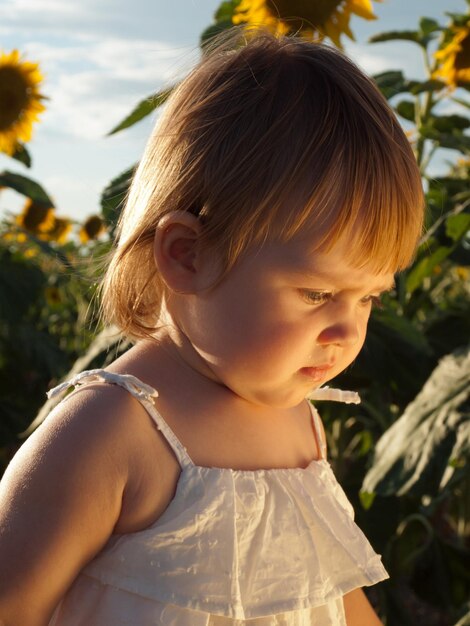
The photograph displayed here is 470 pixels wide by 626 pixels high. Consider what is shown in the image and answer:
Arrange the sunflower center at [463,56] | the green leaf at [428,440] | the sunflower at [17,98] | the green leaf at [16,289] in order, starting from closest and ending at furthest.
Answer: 1. the green leaf at [428,440]
2. the sunflower center at [463,56]
3. the green leaf at [16,289]
4. the sunflower at [17,98]

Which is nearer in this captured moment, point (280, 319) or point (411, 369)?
point (280, 319)

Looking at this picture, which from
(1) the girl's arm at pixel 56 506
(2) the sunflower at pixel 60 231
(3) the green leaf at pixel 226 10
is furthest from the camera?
(2) the sunflower at pixel 60 231

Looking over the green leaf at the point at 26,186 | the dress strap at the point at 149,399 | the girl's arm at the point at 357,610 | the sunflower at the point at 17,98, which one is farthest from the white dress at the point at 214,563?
the sunflower at the point at 17,98

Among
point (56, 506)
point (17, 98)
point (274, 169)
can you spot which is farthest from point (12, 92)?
point (56, 506)

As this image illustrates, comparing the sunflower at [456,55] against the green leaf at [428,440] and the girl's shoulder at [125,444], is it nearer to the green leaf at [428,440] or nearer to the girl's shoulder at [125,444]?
the green leaf at [428,440]

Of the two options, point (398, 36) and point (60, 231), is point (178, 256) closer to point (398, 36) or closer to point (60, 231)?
point (398, 36)

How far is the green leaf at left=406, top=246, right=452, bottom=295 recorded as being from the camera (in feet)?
6.24

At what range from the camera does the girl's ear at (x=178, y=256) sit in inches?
34.6

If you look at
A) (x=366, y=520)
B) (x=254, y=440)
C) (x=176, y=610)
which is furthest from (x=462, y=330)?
(x=176, y=610)

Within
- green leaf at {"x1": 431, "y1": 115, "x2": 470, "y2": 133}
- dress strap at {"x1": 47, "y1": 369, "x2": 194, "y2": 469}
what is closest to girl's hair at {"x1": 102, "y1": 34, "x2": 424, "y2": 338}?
dress strap at {"x1": 47, "y1": 369, "x2": 194, "y2": 469}

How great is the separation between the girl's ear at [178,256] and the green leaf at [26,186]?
5.51 feet

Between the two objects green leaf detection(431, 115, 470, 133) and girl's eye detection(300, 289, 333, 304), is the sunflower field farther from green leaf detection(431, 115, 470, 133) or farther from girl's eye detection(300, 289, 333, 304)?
girl's eye detection(300, 289, 333, 304)

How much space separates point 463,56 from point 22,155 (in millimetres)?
1218

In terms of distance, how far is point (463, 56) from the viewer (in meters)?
2.23
